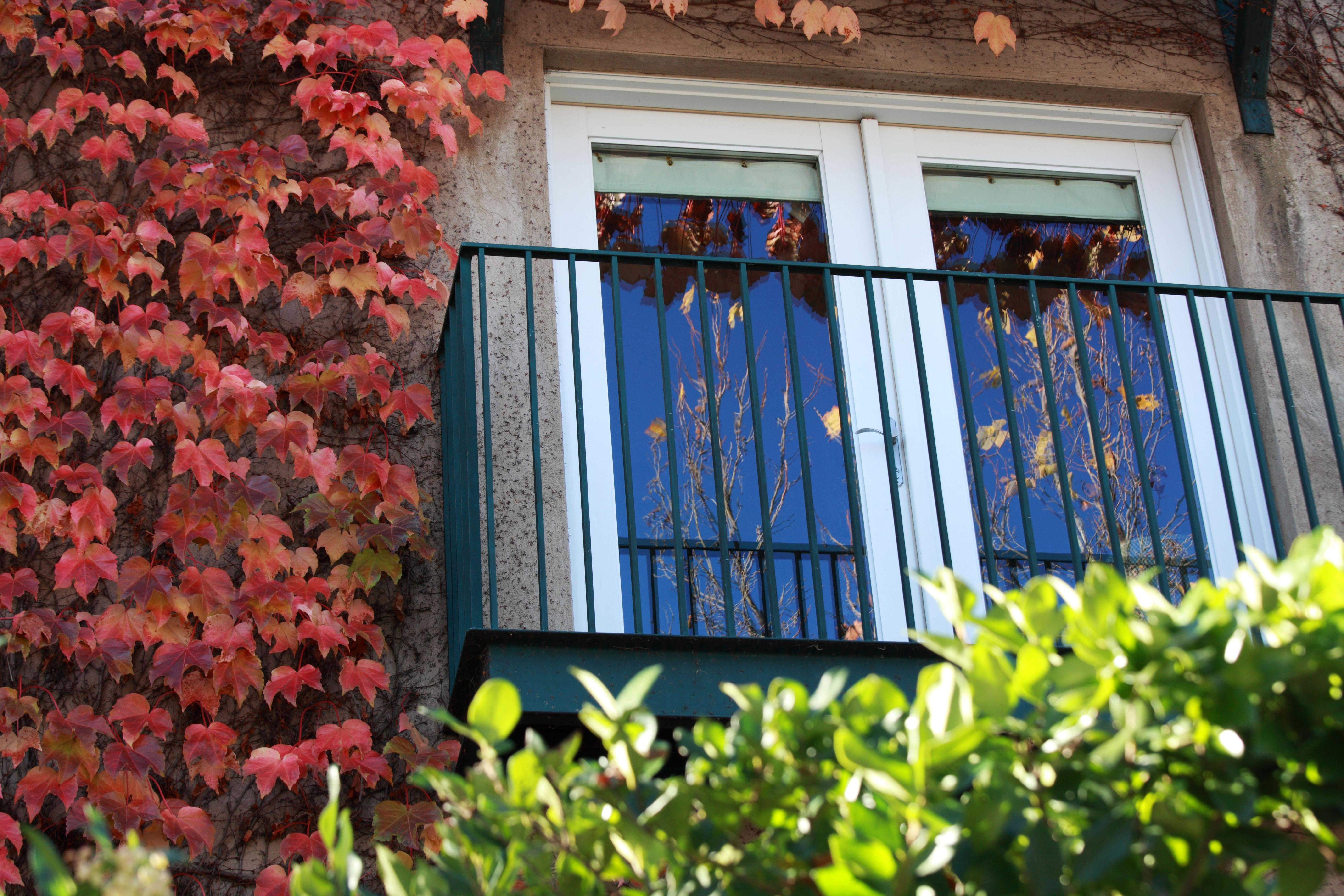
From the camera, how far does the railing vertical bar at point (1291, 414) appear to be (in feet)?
10.8

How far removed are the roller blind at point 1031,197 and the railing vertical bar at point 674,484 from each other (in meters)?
1.31

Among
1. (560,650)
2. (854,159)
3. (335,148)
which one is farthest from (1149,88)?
(560,650)

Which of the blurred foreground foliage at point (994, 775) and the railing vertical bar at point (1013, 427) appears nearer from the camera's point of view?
the blurred foreground foliage at point (994, 775)

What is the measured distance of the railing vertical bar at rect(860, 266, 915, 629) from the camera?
9.75 ft

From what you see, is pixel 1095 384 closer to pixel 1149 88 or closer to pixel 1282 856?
pixel 1149 88

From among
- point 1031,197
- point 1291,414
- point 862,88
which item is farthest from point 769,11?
point 1291,414

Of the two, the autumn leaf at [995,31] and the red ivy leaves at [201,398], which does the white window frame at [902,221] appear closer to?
the autumn leaf at [995,31]

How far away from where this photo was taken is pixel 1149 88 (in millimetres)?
4480

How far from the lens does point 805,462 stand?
3080 mm

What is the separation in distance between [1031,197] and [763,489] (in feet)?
6.36

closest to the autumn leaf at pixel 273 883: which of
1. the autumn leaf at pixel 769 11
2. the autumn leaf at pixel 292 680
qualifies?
the autumn leaf at pixel 292 680

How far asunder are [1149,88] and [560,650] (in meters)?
3.02

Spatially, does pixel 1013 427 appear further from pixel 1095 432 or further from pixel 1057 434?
pixel 1095 432

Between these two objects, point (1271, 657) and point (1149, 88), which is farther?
point (1149, 88)
